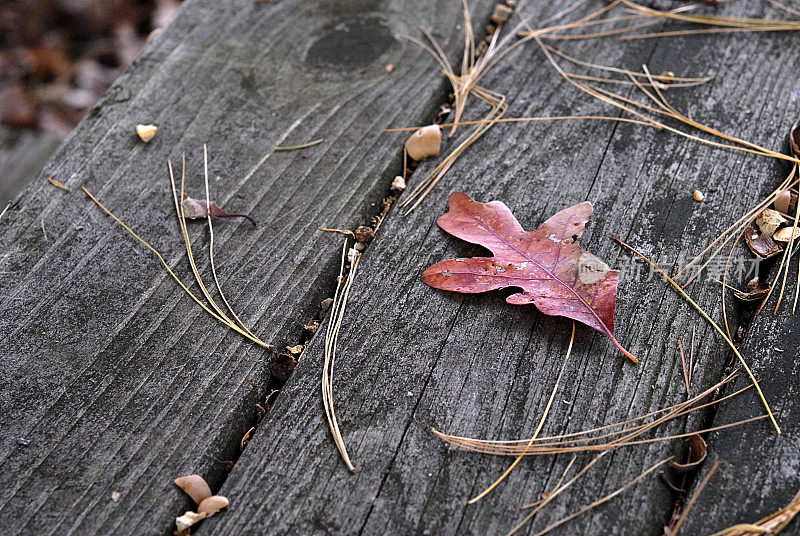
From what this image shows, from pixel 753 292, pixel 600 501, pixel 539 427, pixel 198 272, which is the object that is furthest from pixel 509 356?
pixel 198 272

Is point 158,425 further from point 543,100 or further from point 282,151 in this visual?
point 543,100

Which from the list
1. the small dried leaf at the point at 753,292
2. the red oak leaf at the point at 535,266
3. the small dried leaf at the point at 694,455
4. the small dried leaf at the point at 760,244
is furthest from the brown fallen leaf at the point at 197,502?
the small dried leaf at the point at 760,244

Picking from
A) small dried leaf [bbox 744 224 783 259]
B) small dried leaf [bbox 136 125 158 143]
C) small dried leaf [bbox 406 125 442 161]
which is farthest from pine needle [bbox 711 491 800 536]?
small dried leaf [bbox 136 125 158 143]

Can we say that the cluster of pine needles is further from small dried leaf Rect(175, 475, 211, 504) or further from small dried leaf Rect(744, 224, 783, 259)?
small dried leaf Rect(744, 224, 783, 259)

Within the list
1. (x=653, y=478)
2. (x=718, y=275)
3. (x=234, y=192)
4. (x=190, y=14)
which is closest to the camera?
(x=653, y=478)

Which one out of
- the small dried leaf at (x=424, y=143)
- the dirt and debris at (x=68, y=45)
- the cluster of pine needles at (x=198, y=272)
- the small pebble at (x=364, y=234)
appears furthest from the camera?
the dirt and debris at (x=68, y=45)

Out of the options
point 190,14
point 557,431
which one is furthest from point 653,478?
point 190,14

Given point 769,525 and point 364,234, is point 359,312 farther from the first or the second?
point 769,525

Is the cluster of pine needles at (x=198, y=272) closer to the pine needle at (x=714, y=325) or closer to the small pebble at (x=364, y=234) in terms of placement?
the small pebble at (x=364, y=234)
